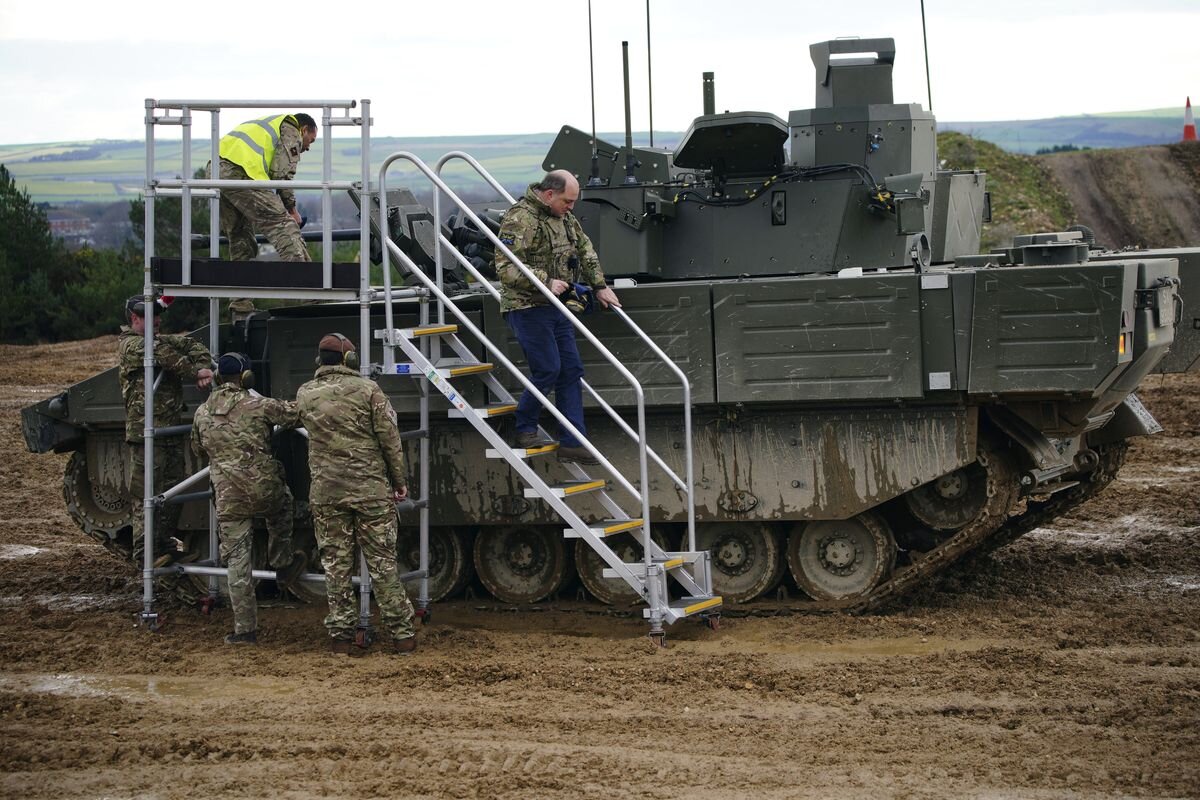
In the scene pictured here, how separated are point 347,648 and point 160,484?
82.0 inches

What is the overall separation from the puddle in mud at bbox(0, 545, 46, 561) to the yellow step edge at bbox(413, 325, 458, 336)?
5.02 metres

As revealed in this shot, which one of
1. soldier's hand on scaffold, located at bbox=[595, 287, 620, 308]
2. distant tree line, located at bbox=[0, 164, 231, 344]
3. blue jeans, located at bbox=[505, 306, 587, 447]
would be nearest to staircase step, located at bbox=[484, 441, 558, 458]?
blue jeans, located at bbox=[505, 306, 587, 447]

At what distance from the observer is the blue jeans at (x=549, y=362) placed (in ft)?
28.8

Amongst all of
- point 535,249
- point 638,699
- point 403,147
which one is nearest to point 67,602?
point 535,249

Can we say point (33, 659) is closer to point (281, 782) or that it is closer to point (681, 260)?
point (281, 782)

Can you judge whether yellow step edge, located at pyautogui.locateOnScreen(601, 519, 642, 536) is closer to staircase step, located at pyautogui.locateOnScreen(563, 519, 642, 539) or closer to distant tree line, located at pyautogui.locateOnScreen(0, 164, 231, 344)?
staircase step, located at pyautogui.locateOnScreen(563, 519, 642, 539)

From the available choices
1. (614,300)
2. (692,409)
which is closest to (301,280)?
(614,300)

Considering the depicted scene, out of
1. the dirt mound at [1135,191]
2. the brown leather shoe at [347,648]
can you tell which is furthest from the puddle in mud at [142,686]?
the dirt mound at [1135,191]

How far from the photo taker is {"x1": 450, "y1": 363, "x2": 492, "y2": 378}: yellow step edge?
9.01 meters

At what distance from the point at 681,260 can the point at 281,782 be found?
499cm

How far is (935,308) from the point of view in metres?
8.89

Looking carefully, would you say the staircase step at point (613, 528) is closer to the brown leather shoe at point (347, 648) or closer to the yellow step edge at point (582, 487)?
the yellow step edge at point (582, 487)

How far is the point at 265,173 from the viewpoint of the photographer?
9.48 meters

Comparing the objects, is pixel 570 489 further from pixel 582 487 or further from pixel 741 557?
pixel 741 557
